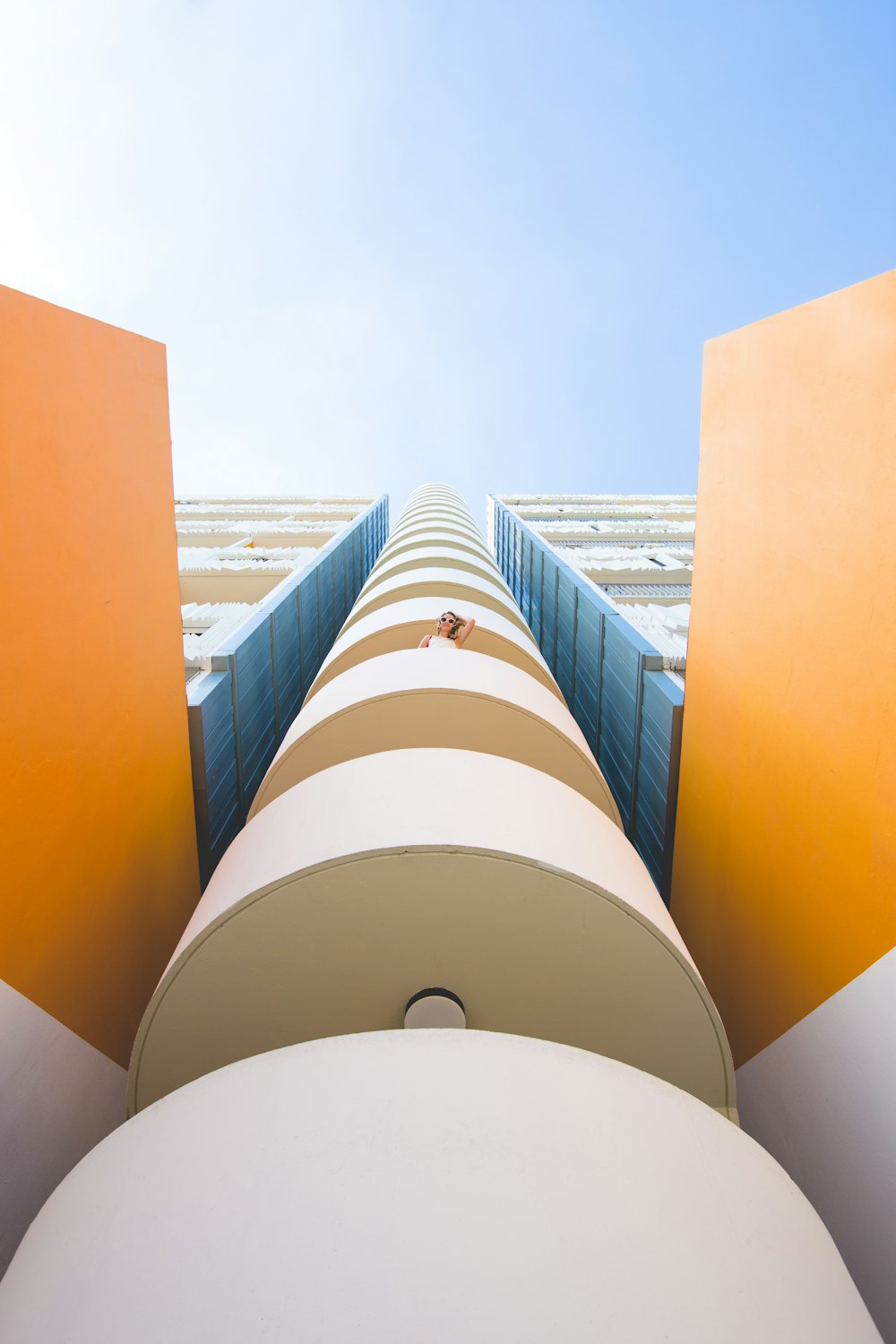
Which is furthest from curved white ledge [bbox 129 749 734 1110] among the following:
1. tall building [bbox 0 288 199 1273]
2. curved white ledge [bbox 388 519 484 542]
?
curved white ledge [bbox 388 519 484 542]

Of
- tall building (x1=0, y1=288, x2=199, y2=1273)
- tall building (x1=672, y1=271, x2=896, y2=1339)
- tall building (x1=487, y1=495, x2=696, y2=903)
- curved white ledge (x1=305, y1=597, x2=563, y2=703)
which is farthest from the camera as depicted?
curved white ledge (x1=305, y1=597, x2=563, y2=703)

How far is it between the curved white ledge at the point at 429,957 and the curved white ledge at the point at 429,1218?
2.22ft

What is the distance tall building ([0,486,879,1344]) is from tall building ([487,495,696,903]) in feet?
9.67

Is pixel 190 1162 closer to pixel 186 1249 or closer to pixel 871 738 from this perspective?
pixel 186 1249

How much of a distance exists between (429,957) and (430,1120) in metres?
0.96

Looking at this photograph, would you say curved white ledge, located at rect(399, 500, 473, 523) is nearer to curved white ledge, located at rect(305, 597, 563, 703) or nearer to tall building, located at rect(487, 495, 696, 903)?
tall building, located at rect(487, 495, 696, 903)

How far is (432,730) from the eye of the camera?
443cm

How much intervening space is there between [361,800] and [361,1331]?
1.90 meters

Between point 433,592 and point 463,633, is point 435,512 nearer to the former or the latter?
point 433,592

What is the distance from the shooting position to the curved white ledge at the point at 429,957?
8.94ft

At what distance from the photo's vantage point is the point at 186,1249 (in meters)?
1.55

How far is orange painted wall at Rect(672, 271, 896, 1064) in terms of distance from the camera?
10.0 feet

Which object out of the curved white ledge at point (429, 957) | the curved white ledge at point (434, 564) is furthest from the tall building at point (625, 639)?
the curved white ledge at point (429, 957)

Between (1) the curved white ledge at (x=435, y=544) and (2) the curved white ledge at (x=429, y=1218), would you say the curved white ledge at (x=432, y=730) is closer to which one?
(2) the curved white ledge at (x=429, y=1218)
